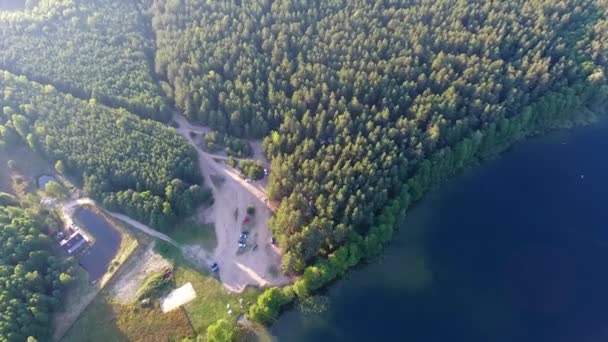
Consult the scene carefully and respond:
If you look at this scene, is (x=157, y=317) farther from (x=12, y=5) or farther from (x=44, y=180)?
(x=12, y=5)

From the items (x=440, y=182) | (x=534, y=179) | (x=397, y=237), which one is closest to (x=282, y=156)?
(x=397, y=237)

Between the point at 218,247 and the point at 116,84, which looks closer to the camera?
the point at 218,247

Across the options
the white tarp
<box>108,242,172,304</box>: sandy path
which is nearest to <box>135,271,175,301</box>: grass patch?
<box>108,242,172,304</box>: sandy path

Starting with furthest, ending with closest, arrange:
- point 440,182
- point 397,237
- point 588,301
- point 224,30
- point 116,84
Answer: point 224,30
point 116,84
point 440,182
point 397,237
point 588,301

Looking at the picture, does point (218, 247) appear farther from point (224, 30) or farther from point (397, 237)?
point (224, 30)

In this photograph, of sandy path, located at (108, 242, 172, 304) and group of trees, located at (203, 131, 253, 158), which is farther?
group of trees, located at (203, 131, 253, 158)

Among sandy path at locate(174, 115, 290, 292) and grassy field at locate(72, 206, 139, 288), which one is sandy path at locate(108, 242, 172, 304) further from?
sandy path at locate(174, 115, 290, 292)

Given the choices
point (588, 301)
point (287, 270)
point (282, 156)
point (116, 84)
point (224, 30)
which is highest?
point (224, 30)
